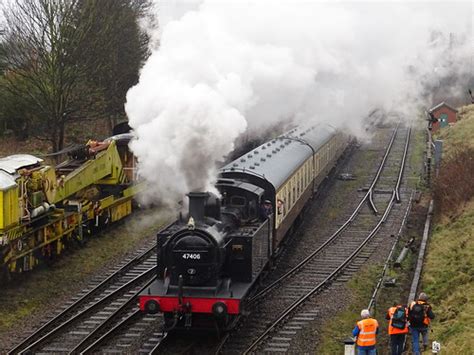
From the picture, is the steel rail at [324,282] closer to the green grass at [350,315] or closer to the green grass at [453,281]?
the green grass at [350,315]

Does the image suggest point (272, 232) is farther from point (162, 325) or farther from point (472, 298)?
point (472, 298)

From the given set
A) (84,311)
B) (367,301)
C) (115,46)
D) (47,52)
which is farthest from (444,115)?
(84,311)

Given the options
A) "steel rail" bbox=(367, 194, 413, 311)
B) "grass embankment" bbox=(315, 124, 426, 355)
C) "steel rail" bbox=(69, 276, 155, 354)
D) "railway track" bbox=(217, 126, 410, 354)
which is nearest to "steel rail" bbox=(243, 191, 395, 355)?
"railway track" bbox=(217, 126, 410, 354)

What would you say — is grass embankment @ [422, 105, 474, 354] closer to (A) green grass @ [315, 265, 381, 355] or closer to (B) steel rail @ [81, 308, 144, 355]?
(A) green grass @ [315, 265, 381, 355]

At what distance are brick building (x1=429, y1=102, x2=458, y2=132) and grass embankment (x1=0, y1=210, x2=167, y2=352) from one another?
2617 cm

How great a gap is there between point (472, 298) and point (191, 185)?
543 cm

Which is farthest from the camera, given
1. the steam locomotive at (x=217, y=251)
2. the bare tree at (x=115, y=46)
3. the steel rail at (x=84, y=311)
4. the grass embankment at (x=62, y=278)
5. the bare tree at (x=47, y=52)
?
the bare tree at (x=115, y=46)

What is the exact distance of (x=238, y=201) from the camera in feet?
41.6

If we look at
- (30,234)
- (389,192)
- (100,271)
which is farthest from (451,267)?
(389,192)

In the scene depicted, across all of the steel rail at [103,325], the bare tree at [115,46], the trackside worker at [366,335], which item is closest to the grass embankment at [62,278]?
the steel rail at [103,325]

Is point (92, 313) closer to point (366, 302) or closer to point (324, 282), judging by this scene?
point (324, 282)

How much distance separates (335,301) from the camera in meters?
13.9

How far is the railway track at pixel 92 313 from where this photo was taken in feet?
38.2

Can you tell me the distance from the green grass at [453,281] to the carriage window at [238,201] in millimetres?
4042
